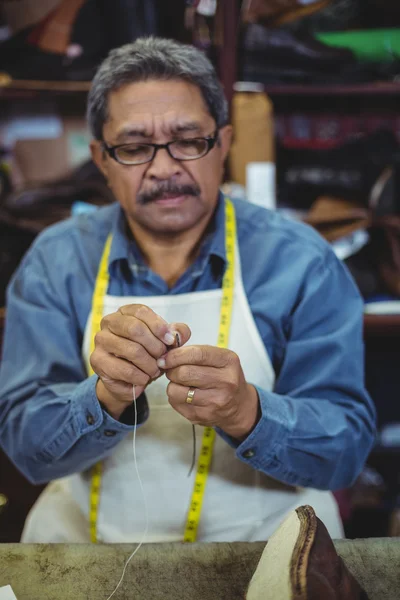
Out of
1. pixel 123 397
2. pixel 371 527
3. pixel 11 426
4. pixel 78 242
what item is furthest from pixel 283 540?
pixel 371 527

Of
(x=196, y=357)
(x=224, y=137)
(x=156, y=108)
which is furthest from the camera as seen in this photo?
(x=224, y=137)

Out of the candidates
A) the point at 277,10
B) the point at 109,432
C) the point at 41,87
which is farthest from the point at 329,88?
the point at 109,432

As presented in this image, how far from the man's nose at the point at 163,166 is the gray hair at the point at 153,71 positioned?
0.16 meters

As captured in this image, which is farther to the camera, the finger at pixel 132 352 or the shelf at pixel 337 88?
the shelf at pixel 337 88

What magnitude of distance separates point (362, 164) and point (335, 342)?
1179 millimetres

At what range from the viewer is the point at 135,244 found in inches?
59.4

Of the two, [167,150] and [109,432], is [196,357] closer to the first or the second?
[109,432]

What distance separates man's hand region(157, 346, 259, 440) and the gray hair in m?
0.65

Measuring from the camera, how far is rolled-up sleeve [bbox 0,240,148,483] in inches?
48.8

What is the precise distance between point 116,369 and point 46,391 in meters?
0.32

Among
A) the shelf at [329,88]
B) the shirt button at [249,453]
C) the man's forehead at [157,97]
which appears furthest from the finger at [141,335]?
the shelf at [329,88]

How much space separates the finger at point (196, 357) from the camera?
103 centimetres

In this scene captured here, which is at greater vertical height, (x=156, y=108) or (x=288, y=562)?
(x=156, y=108)

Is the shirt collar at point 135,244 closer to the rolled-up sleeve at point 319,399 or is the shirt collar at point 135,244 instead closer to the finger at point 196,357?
the rolled-up sleeve at point 319,399
